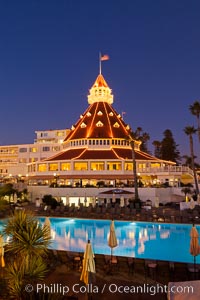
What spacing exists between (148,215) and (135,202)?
5.86 meters

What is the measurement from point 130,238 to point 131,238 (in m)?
0.06

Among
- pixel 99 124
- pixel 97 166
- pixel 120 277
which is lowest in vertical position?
pixel 120 277

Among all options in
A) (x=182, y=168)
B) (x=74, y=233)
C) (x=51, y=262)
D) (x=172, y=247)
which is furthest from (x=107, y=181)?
(x=51, y=262)

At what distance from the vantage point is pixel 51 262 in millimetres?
12547

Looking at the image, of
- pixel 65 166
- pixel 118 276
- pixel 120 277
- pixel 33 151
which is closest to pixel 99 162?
pixel 65 166

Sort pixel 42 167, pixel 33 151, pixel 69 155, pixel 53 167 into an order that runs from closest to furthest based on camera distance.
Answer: pixel 69 155
pixel 53 167
pixel 42 167
pixel 33 151

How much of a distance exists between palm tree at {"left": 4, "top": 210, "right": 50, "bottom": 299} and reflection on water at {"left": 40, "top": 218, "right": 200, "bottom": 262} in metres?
3.64

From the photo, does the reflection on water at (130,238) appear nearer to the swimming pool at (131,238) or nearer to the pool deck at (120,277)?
the swimming pool at (131,238)

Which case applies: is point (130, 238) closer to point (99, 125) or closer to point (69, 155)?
point (69, 155)

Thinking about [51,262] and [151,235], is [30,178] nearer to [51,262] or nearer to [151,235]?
[151,235]

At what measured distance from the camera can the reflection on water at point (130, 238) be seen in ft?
54.1

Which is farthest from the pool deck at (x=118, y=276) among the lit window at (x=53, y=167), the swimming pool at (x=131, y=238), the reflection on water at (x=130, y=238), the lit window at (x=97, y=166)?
the lit window at (x=53, y=167)

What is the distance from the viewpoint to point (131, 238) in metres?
20.2

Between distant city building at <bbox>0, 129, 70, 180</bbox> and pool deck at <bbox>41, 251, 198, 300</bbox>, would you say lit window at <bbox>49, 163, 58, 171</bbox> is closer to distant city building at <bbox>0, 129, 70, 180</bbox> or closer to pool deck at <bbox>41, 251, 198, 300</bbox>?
distant city building at <bbox>0, 129, 70, 180</bbox>
